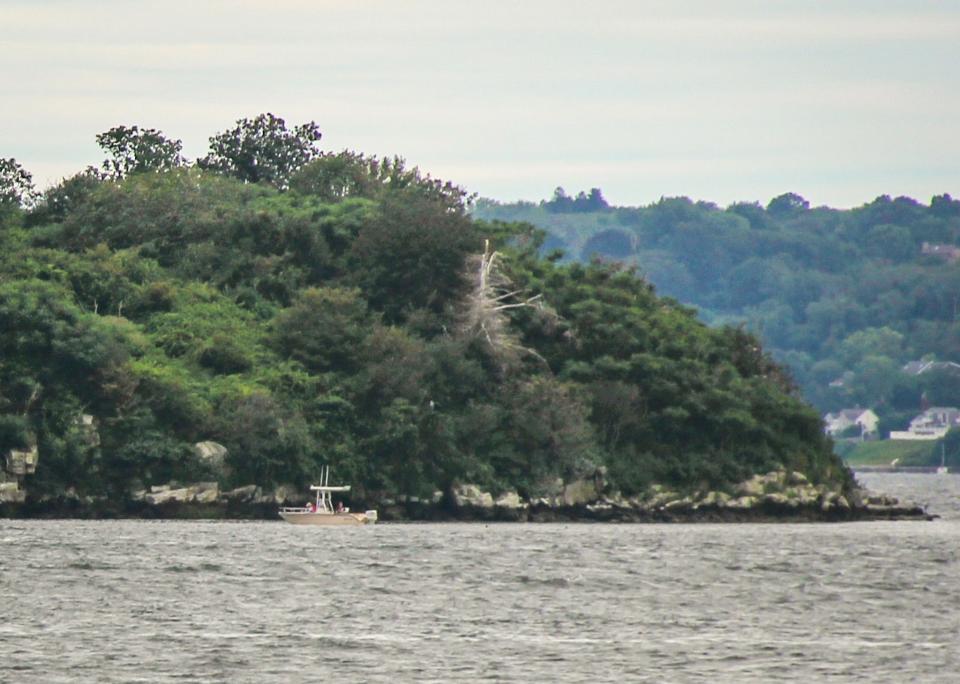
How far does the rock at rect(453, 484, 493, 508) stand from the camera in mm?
100750

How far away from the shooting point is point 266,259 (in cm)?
11550

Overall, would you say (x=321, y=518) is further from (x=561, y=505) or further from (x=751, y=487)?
(x=751, y=487)

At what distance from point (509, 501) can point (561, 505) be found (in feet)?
8.69

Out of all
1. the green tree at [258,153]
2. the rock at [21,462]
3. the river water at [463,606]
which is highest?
the green tree at [258,153]

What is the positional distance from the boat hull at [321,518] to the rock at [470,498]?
24.4 feet

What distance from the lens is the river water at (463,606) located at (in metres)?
46.6

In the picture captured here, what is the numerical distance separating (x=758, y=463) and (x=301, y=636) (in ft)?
195

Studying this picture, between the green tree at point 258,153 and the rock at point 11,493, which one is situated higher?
the green tree at point 258,153

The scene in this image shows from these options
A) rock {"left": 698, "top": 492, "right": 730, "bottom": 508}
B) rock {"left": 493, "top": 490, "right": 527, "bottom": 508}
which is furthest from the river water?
rock {"left": 698, "top": 492, "right": 730, "bottom": 508}

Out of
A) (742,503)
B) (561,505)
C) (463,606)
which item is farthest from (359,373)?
A: (463,606)

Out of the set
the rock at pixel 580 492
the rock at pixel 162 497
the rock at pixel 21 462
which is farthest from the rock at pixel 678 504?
the rock at pixel 21 462

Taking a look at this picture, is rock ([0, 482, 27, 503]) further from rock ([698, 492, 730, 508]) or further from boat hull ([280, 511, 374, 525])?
rock ([698, 492, 730, 508])

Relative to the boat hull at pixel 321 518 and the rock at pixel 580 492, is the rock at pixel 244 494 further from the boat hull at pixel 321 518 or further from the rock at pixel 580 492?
the rock at pixel 580 492

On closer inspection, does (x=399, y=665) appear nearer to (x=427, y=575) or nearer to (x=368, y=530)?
(x=427, y=575)
